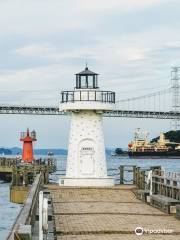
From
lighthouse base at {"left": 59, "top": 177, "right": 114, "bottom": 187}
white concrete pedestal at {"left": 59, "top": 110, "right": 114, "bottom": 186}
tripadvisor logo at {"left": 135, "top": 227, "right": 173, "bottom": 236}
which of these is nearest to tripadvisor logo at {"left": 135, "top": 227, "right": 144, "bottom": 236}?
tripadvisor logo at {"left": 135, "top": 227, "right": 173, "bottom": 236}

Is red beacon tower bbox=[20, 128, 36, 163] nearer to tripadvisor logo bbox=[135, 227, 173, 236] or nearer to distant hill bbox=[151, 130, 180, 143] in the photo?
tripadvisor logo bbox=[135, 227, 173, 236]

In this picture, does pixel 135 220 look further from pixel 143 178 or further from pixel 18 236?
pixel 143 178

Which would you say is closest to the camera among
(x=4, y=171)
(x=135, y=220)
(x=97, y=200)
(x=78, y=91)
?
(x=135, y=220)

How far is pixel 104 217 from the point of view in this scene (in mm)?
15047

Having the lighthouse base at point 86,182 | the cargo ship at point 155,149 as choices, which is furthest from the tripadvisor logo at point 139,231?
the cargo ship at point 155,149

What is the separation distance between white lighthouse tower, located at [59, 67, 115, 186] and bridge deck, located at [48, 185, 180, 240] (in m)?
2.65

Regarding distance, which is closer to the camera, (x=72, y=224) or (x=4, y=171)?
(x=72, y=224)

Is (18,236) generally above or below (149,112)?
below

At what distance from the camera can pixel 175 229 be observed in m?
13.2

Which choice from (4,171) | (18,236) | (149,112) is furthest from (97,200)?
(149,112)

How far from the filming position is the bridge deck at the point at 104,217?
12.5m

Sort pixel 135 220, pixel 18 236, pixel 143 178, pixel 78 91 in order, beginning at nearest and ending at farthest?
pixel 18 236 < pixel 135 220 < pixel 143 178 < pixel 78 91

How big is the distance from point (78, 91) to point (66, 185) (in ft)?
10.5

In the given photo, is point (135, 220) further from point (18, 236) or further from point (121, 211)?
point (18, 236)
